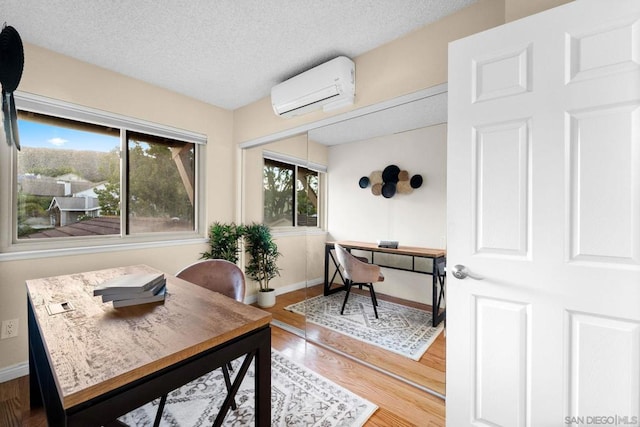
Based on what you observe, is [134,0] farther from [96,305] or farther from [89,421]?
[89,421]

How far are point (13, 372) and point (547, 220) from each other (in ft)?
11.5

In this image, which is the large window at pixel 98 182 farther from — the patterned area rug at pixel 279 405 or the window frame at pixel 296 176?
the patterned area rug at pixel 279 405

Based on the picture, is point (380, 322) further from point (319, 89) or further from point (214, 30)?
point (214, 30)

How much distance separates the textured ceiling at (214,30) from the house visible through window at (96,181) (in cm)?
56

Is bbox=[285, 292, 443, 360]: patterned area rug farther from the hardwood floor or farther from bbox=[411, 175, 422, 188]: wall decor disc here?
bbox=[411, 175, 422, 188]: wall decor disc

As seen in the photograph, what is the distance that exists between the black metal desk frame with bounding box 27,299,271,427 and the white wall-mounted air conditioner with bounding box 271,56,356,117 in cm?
181

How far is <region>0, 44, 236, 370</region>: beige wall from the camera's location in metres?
2.04

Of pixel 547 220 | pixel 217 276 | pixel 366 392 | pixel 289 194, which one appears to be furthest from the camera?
pixel 289 194

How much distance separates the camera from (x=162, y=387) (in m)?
0.82

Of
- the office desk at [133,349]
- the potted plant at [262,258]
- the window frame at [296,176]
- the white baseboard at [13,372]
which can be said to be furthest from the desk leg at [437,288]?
the white baseboard at [13,372]

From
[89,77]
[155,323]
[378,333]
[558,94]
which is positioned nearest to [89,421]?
[155,323]

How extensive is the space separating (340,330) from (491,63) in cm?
227

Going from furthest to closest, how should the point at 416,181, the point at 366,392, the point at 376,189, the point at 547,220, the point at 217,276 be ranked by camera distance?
1. the point at 376,189
2. the point at 416,181
3. the point at 217,276
4. the point at 366,392
5. the point at 547,220

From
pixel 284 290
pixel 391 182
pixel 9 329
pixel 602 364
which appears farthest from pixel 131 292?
pixel 284 290
